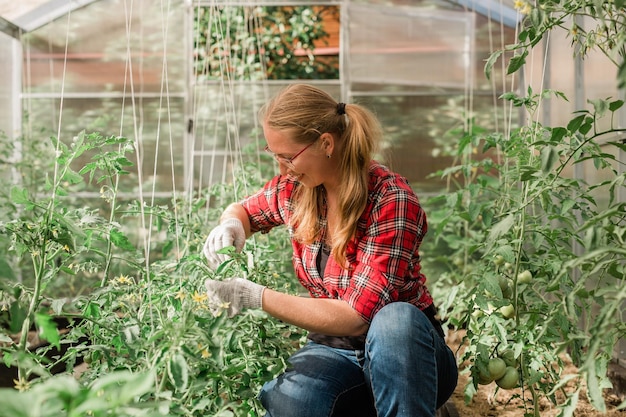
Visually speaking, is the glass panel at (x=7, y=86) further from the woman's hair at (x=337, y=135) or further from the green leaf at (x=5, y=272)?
the green leaf at (x=5, y=272)

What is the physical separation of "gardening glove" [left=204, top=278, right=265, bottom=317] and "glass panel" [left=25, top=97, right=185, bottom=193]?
290 cm

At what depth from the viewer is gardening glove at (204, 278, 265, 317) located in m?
1.36

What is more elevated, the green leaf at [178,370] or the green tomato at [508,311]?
the green leaf at [178,370]

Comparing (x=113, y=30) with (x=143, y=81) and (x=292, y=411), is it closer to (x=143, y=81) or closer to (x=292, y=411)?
(x=143, y=81)

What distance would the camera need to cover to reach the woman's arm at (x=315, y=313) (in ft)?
4.74

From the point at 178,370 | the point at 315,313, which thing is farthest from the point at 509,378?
the point at 178,370

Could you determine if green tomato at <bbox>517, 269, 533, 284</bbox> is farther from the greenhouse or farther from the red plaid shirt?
the red plaid shirt

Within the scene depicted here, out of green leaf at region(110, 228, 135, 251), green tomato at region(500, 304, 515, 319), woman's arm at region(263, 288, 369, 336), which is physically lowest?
green tomato at region(500, 304, 515, 319)

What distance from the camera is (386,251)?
160 cm

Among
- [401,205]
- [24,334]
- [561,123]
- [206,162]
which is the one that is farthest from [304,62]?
[24,334]

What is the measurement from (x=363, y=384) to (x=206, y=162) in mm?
3310

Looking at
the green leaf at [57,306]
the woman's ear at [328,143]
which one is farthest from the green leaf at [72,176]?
the woman's ear at [328,143]

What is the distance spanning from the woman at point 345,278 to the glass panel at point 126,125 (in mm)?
2583

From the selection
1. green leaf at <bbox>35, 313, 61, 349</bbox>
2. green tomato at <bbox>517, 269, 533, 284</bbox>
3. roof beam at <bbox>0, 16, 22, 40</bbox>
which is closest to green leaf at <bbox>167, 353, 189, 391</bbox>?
green leaf at <bbox>35, 313, 61, 349</bbox>
